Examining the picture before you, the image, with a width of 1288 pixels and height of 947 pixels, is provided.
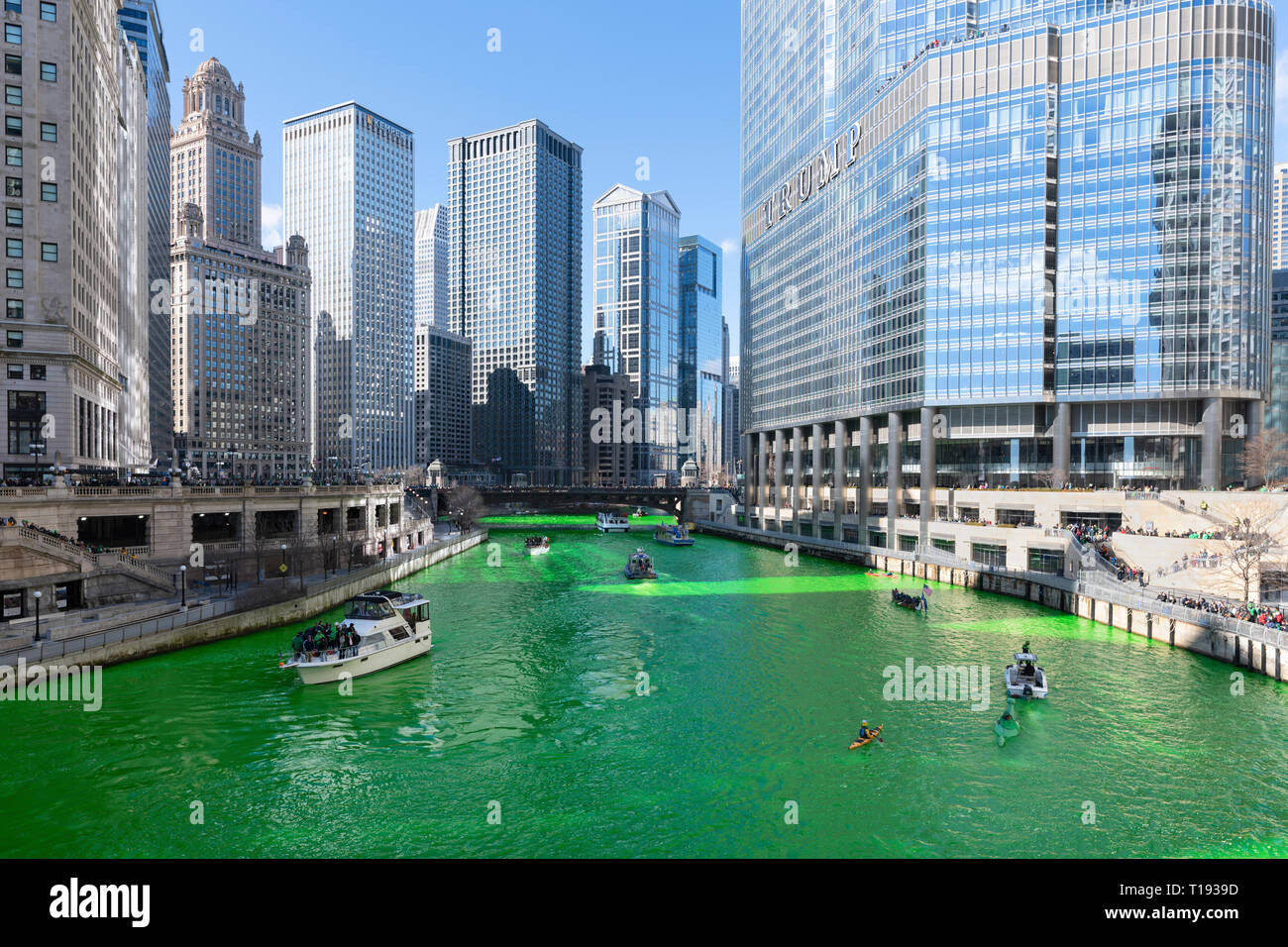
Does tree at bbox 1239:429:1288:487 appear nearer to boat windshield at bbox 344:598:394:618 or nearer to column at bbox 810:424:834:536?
column at bbox 810:424:834:536

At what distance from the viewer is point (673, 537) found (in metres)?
132

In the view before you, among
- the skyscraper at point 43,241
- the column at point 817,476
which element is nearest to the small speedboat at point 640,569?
the column at point 817,476

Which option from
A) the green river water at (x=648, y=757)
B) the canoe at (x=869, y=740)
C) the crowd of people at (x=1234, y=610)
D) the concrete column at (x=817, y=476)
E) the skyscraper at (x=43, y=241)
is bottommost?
the green river water at (x=648, y=757)

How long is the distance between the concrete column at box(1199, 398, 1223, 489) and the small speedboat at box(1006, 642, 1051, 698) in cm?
6296

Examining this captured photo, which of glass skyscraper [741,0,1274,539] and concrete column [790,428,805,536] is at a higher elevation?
glass skyscraper [741,0,1274,539]

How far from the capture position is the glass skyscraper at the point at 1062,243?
86.5 m

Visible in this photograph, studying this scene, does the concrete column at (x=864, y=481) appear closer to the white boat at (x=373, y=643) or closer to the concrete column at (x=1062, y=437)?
the concrete column at (x=1062, y=437)

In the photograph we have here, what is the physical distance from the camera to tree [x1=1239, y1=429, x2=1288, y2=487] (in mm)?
78938

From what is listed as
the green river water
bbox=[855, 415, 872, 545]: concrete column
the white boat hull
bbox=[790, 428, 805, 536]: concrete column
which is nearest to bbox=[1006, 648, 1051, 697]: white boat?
the green river water

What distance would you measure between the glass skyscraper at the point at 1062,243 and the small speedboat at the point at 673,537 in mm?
33311
